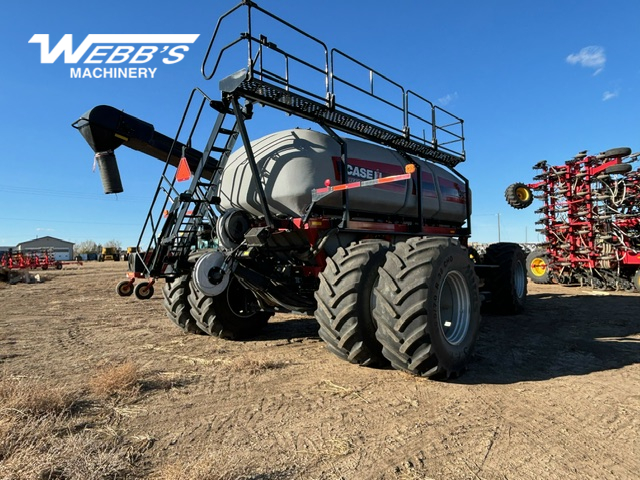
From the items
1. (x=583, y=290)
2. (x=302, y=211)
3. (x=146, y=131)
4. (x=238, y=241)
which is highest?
(x=146, y=131)

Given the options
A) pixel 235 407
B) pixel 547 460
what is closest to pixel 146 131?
pixel 235 407

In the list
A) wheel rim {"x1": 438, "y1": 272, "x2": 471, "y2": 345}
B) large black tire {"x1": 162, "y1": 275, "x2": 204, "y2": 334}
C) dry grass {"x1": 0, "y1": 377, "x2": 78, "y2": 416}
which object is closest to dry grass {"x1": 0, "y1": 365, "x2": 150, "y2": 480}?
dry grass {"x1": 0, "y1": 377, "x2": 78, "y2": 416}

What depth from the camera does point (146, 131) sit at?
269 inches

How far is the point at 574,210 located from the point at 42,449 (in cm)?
1580

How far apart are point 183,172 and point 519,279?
7.27m

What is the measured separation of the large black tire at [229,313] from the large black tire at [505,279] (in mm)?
4907

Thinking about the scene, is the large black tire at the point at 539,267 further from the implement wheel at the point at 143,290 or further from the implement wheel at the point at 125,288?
the implement wheel at the point at 125,288

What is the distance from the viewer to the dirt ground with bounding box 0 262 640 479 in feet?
9.42

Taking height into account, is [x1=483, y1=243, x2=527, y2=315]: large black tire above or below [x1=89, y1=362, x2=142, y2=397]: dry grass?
above

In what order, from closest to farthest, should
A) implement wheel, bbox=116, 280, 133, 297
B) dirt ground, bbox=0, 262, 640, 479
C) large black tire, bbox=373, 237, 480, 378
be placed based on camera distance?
dirt ground, bbox=0, 262, 640, 479, large black tire, bbox=373, 237, 480, 378, implement wheel, bbox=116, 280, 133, 297

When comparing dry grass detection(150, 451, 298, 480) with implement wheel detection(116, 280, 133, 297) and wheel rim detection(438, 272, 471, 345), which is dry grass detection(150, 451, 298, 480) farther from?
implement wheel detection(116, 280, 133, 297)

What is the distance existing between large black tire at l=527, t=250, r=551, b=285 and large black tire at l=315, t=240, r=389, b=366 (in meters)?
13.5

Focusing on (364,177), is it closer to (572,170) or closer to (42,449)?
(42,449)

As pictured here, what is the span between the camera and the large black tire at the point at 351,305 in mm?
4517
